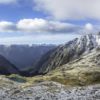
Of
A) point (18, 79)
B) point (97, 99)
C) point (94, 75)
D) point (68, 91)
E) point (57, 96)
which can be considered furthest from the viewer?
point (94, 75)

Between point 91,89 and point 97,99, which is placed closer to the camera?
point 97,99

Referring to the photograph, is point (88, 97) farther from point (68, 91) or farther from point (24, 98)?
point (24, 98)

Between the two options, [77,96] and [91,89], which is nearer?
[77,96]

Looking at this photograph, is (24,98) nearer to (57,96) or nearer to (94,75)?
(57,96)

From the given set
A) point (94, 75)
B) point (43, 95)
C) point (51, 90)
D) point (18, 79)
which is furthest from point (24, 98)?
point (94, 75)

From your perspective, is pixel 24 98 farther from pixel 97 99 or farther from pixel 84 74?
pixel 84 74

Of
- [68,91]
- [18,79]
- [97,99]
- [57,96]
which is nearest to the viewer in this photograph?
[97,99]

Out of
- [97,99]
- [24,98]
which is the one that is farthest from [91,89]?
[24,98]

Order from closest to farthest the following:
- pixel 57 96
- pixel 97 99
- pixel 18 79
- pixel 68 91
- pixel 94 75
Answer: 1. pixel 97 99
2. pixel 57 96
3. pixel 68 91
4. pixel 18 79
5. pixel 94 75

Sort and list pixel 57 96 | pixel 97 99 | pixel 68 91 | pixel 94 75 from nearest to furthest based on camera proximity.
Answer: pixel 97 99, pixel 57 96, pixel 68 91, pixel 94 75
